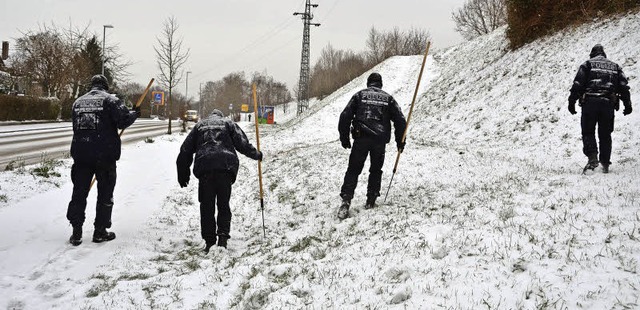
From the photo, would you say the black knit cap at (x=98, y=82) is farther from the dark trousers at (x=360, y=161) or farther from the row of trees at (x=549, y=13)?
the row of trees at (x=549, y=13)

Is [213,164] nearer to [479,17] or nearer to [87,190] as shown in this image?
[87,190]

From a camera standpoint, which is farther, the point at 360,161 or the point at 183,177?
the point at 360,161

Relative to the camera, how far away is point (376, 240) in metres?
5.33

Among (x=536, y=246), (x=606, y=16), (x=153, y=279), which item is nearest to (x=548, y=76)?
(x=606, y=16)

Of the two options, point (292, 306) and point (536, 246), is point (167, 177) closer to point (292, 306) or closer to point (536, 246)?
point (292, 306)

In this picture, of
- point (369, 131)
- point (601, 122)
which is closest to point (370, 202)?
point (369, 131)

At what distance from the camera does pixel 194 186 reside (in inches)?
444

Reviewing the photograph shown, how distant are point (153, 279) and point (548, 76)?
15.1m

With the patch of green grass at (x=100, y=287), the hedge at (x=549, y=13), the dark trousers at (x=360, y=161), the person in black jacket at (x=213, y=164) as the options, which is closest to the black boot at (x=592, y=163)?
the dark trousers at (x=360, y=161)

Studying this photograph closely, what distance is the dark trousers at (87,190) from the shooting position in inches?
230

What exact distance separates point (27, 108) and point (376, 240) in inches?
1390

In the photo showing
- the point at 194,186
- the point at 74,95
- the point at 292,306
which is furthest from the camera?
the point at 74,95

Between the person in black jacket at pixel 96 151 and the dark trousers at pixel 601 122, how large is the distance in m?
7.95

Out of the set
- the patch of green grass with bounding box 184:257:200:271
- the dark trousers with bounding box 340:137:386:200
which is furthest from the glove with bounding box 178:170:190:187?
the dark trousers with bounding box 340:137:386:200
